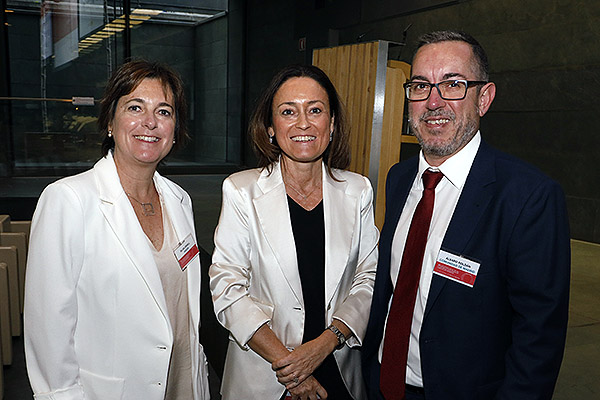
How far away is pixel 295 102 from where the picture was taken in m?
2.03

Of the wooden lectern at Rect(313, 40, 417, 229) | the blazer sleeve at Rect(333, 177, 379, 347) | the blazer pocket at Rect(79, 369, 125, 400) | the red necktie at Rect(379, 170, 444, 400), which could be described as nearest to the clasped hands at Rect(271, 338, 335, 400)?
the blazer sleeve at Rect(333, 177, 379, 347)

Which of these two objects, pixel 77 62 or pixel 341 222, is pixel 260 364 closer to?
pixel 341 222

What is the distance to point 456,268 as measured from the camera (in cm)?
149

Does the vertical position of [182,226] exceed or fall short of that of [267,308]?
it exceeds it

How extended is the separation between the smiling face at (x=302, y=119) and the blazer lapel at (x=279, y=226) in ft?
0.58

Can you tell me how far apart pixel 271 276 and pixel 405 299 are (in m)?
0.54

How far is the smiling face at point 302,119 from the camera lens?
2.02 meters

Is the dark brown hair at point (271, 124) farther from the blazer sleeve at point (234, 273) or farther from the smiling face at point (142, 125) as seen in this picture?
the smiling face at point (142, 125)

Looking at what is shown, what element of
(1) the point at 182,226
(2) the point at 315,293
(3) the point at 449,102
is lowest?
(2) the point at 315,293

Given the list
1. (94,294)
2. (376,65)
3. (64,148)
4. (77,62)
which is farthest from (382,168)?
(77,62)

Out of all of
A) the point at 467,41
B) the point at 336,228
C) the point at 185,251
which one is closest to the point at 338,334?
the point at 336,228

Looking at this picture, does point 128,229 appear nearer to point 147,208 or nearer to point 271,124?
point 147,208

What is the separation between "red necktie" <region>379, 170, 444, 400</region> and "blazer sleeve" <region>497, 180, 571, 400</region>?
313mm

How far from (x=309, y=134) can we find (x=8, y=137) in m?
6.92
